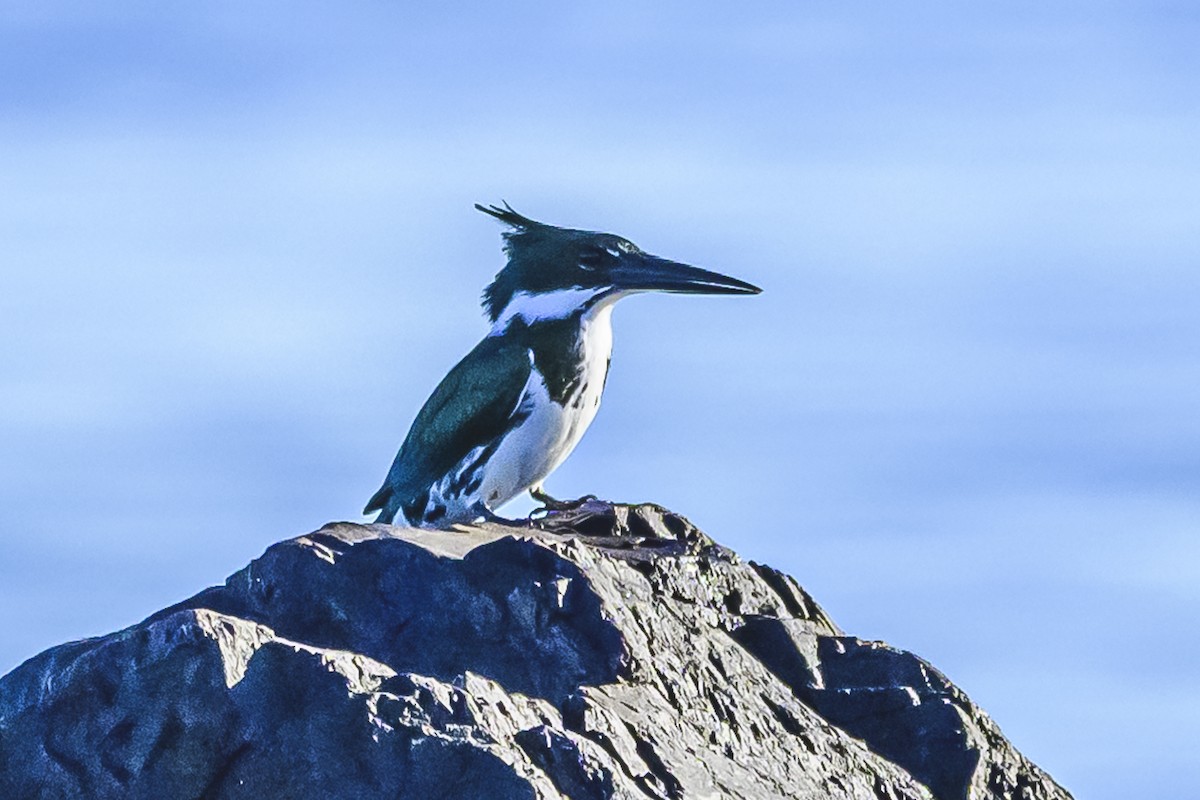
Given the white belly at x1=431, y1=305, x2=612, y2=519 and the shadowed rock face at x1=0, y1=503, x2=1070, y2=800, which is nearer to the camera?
the shadowed rock face at x1=0, y1=503, x2=1070, y2=800

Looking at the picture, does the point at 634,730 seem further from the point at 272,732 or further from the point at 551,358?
the point at 551,358

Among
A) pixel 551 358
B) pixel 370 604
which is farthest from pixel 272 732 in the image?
pixel 551 358

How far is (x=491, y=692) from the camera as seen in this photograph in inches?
234

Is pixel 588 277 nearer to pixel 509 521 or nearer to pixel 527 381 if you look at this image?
pixel 527 381

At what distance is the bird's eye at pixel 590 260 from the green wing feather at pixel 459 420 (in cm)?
62

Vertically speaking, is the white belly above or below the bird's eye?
below

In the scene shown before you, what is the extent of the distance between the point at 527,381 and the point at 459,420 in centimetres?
44

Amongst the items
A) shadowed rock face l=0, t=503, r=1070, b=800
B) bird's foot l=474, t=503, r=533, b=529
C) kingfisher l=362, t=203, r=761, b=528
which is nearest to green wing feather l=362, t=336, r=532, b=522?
kingfisher l=362, t=203, r=761, b=528

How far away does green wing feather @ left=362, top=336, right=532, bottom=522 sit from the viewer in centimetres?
1121

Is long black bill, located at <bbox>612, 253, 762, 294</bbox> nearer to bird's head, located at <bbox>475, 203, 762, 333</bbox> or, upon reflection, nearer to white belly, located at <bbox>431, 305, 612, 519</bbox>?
bird's head, located at <bbox>475, 203, 762, 333</bbox>

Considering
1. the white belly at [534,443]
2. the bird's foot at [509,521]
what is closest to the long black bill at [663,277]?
the white belly at [534,443]

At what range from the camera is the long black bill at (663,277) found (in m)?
11.6

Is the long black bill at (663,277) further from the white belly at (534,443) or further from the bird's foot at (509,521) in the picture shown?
the bird's foot at (509,521)

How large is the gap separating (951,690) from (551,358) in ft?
13.2
